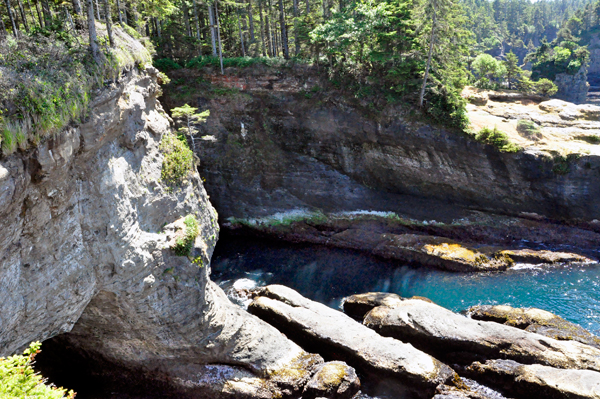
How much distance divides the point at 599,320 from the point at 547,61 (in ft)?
194

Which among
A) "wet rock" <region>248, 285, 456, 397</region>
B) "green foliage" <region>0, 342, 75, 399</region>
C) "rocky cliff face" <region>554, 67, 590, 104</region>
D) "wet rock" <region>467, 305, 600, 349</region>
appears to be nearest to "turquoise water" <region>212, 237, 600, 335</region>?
"wet rock" <region>467, 305, 600, 349</region>

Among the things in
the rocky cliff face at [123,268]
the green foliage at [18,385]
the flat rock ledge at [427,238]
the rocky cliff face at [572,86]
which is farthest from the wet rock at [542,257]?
the rocky cliff face at [572,86]

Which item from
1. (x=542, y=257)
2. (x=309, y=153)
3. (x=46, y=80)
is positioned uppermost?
(x=46, y=80)

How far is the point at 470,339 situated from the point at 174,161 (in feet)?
58.6

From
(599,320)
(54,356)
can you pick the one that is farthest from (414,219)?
(54,356)

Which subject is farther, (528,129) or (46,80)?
(528,129)

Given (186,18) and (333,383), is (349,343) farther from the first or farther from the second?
(186,18)

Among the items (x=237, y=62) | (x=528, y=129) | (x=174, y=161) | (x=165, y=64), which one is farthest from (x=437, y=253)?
(x=165, y=64)

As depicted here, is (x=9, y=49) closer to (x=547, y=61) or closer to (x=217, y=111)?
(x=217, y=111)

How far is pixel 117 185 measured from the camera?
14.7 m

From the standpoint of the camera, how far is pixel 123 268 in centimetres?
1451

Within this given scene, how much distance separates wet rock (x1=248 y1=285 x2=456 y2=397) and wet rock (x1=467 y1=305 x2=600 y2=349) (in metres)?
6.42

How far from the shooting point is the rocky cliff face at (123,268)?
11.4 metres

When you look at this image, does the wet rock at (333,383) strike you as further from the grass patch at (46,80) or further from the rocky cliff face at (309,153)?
the rocky cliff face at (309,153)
